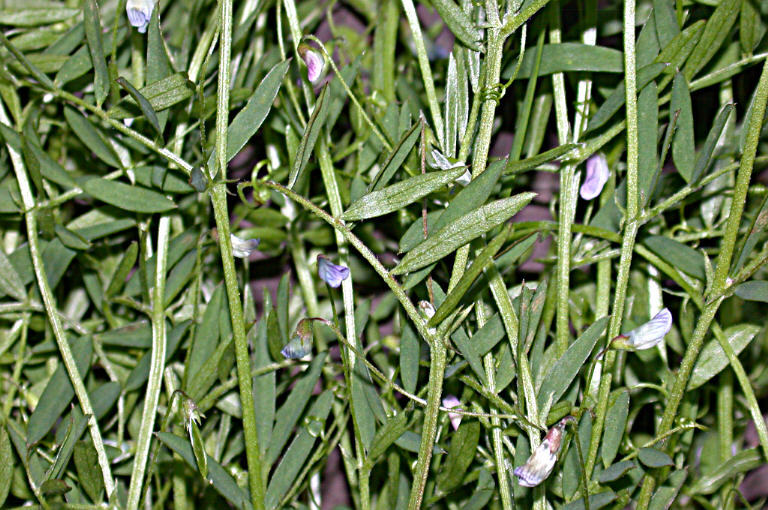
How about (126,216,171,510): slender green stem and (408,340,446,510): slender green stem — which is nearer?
(408,340,446,510): slender green stem

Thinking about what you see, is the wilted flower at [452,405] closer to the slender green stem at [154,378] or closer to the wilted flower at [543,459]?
the wilted flower at [543,459]

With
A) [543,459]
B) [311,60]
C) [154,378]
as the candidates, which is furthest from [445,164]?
[154,378]

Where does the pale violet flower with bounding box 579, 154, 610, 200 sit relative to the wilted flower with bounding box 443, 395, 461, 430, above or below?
above

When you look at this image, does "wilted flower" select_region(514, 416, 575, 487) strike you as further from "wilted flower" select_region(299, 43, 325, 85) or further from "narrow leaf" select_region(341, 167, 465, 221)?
"wilted flower" select_region(299, 43, 325, 85)

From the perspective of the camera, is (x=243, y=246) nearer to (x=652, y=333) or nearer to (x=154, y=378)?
(x=154, y=378)

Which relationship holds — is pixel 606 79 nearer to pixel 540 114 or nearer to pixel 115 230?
pixel 540 114

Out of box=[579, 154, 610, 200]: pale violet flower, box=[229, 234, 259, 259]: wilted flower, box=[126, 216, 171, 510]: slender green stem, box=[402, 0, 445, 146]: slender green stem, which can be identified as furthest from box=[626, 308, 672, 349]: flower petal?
box=[126, 216, 171, 510]: slender green stem

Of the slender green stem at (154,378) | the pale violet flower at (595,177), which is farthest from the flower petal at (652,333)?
the slender green stem at (154,378)

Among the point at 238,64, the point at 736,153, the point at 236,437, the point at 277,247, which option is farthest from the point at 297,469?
the point at 736,153
